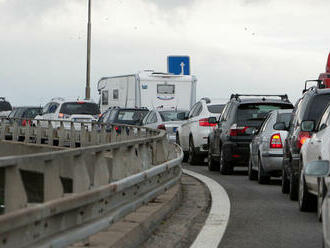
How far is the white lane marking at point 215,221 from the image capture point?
32.5ft

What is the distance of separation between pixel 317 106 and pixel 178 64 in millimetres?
35288

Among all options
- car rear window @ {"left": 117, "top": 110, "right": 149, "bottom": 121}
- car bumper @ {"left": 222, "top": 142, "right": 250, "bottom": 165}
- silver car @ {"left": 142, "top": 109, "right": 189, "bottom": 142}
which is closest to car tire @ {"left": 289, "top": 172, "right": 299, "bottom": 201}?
car bumper @ {"left": 222, "top": 142, "right": 250, "bottom": 165}

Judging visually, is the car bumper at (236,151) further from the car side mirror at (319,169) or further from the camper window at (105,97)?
the camper window at (105,97)

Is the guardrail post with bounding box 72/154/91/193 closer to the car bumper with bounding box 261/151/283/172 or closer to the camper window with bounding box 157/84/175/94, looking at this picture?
the car bumper with bounding box 261/151/283/172

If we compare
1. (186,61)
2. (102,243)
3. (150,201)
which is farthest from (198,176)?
(186,61)

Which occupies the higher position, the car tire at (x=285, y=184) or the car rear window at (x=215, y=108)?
the car rear window at (x=215, y=108)

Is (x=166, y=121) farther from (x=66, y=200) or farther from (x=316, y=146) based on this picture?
(x=66, y=200)

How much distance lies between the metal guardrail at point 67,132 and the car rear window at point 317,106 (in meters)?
8.29

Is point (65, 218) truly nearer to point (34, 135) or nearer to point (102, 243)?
point (102, 243)

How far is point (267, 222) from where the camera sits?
39.4ft

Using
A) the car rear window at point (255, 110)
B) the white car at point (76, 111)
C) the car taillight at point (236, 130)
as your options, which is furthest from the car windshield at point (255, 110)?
the white car at point (76, 111)

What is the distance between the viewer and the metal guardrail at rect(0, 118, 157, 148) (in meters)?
30.2

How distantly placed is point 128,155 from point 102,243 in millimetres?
3810

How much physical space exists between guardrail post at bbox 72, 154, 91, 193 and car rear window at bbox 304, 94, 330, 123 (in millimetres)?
6866
